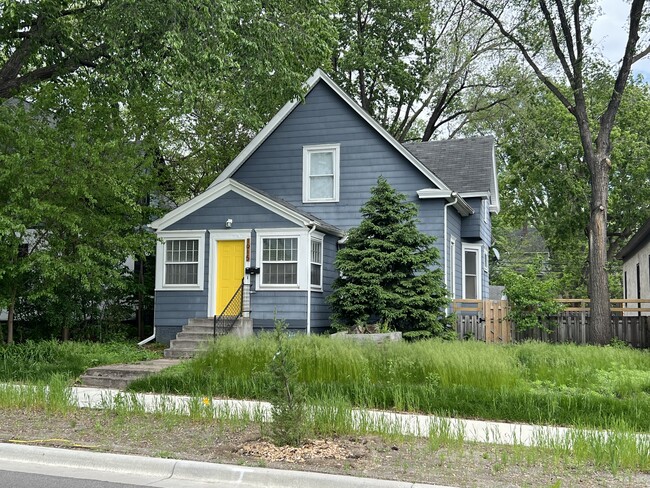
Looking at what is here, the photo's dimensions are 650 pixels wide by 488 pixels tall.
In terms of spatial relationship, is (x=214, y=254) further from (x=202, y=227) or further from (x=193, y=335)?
(x=193, y=335)

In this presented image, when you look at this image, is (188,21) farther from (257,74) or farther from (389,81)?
(389,81)

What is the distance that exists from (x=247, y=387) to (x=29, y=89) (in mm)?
10048

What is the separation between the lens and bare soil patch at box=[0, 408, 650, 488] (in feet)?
20.1

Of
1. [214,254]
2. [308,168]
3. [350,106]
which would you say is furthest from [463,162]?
[214,254]

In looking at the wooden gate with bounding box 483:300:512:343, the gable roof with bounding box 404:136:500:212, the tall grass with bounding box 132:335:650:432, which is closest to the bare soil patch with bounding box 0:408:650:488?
the tall grass with bounding box 132:335:650:432

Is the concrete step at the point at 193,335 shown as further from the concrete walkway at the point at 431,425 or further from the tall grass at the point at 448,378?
the concrete walkway at the point at 431,425

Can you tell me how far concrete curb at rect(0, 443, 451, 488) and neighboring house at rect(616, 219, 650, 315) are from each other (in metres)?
17.7

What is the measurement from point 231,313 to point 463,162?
10.1m

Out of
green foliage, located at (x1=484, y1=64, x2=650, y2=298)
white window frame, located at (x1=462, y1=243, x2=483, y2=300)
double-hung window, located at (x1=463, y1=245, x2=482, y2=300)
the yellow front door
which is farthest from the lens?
green foliage, located at (x1=484, y1=64, x2=650, y2=298)

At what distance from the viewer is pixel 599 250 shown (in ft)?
66.1

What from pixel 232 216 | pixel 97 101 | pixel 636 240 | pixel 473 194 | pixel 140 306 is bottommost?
pixel 140 306

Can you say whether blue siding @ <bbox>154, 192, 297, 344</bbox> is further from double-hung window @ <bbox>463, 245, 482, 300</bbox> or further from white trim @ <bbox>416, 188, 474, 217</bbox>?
double-hung window @ <bbox>463, 245, 482, 300</bbox>

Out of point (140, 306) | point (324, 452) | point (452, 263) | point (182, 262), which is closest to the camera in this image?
point (324, 452)

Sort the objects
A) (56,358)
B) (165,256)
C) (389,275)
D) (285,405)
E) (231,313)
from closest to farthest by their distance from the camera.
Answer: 1. (285,405)
2. (56,358)
3. (389,275)
4. (231,313)
5. (165,256)
